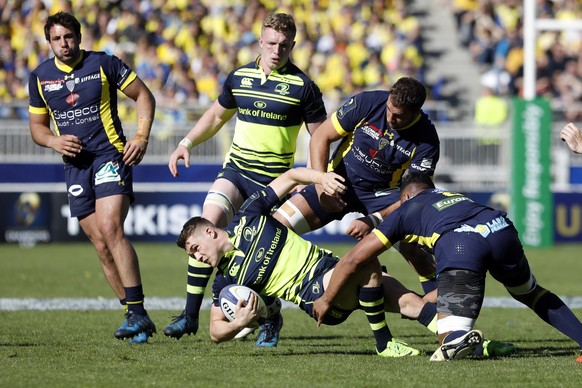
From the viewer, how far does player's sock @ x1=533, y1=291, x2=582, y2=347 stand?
7.18m

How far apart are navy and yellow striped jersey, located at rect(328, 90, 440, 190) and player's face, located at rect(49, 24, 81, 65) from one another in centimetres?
206

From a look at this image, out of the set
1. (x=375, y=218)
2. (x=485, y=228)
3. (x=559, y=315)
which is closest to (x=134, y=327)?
(x=375, y=218)

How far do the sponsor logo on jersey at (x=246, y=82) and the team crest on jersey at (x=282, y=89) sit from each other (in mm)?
235

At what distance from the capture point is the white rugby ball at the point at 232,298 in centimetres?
698

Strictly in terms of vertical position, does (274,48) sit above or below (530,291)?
above

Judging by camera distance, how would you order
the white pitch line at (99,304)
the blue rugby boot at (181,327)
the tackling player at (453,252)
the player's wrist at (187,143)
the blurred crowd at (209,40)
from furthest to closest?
the blurred crowd at (209,40) → the white pitch line at (99,304) → the player's wrist at (187,143) → the blue rugby boot at (181,327) → the tackling player at (453,252)

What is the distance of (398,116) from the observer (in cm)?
764

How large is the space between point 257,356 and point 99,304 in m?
4.09

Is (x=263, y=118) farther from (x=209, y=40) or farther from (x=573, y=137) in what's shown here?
(x=209, y=40)

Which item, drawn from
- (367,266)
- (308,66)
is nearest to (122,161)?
(367,266)

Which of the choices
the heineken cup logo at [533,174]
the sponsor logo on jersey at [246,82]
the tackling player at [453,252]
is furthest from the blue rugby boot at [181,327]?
the heineken cup logo at [533,174]

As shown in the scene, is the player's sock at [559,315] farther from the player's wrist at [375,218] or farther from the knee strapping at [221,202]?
the knee strapping at [221,202]

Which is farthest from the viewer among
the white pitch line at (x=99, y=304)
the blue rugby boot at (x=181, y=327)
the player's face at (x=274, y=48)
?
the white pitch line at (x=99, y=304)

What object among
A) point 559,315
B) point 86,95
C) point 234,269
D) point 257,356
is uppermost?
point 86,95
